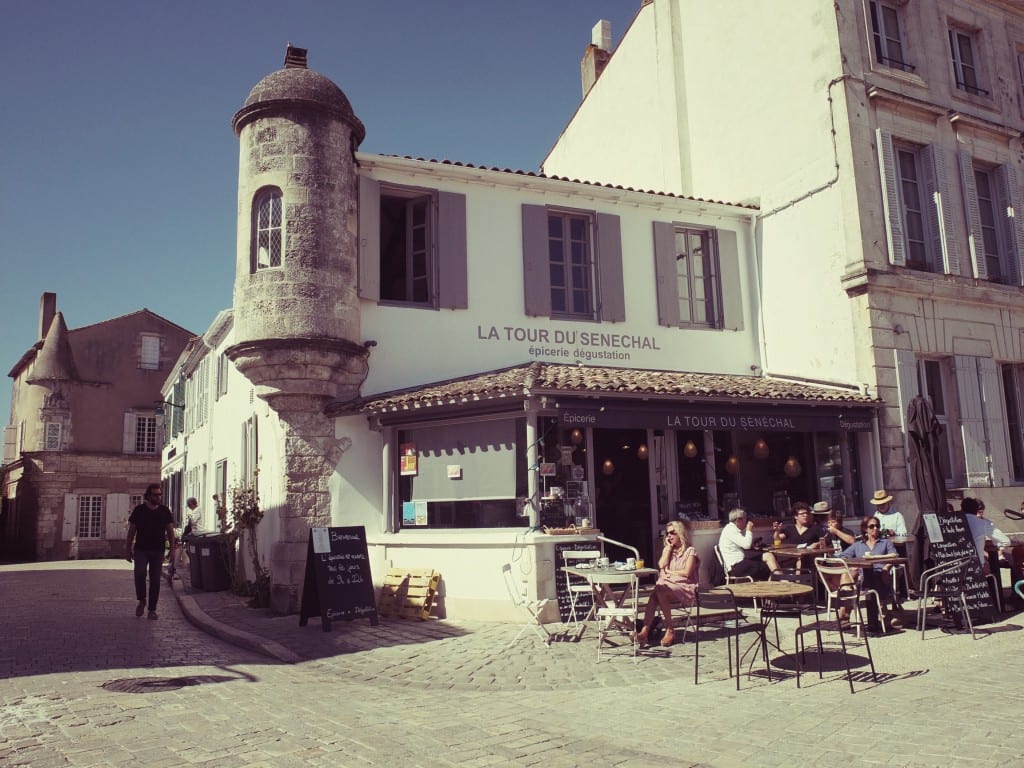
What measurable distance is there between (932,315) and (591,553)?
7.38 metres

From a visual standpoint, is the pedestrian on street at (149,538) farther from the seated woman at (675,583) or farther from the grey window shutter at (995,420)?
the grey window shutter at (995,420)

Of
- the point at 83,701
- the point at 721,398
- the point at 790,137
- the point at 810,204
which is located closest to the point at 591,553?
the point at 721,398

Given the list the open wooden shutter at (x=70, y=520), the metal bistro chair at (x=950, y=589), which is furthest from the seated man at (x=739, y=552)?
the open wooden shutter at (x=70, y=520)

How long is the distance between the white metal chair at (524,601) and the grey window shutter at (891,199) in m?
7.58

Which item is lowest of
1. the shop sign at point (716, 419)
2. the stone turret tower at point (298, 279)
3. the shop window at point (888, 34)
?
the shop sign at point (716, 419)

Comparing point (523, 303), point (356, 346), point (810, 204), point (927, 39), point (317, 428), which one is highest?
point (927, 39)

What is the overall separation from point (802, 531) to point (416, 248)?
21.9ft

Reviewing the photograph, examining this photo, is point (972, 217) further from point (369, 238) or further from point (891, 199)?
point (369, 238)

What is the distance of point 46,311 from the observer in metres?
34.1

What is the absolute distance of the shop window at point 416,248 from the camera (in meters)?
11.4

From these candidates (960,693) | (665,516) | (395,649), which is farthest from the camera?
(665,516)

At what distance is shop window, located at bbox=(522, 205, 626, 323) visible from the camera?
12344 mm

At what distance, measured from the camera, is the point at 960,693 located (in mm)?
5648

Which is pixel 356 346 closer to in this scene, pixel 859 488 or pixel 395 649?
pixel 395 649
